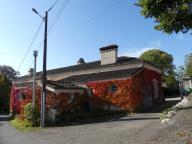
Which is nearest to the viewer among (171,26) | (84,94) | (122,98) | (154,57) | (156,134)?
(156,134)

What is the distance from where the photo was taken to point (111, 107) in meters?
32.0

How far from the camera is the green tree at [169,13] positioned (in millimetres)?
15266

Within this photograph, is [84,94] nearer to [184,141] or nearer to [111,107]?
[111,107]

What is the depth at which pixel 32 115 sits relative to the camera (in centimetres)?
2552

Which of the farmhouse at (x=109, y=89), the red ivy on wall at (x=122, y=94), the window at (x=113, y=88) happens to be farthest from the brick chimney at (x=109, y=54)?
the window at (x=113, y=88)

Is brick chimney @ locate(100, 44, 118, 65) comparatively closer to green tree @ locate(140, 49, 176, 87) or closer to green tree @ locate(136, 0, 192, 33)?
green tree @ locate(136, 0, 192, 33)

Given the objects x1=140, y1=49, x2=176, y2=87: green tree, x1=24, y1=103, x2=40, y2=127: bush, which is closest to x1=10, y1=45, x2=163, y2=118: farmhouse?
x1=24, y1=103, x2=40, y2=127: bush

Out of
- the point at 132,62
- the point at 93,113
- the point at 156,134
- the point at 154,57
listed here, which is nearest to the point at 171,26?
the point at 156,134

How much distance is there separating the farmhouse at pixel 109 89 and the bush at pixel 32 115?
1.31 m

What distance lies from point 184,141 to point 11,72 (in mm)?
83961

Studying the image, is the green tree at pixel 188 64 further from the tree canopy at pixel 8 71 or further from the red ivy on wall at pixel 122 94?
the tree canopy at pixel 8 71

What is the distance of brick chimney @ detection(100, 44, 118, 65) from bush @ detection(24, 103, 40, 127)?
14.5 metres

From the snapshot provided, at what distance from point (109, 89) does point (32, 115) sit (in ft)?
32.8

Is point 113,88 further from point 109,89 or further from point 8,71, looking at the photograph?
point 8,71
